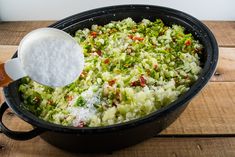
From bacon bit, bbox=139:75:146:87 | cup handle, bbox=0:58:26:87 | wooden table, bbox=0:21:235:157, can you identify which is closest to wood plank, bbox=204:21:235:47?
wooden table, bbox=0:21:235:157

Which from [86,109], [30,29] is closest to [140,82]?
[86,109]

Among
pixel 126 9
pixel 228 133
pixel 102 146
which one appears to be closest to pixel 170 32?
pixel 126 9

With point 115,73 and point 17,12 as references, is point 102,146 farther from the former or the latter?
point 17,12

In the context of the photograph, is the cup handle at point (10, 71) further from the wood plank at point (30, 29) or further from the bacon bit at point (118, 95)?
the wood plank at point (30, 29)

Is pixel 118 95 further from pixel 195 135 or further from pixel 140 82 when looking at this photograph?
pixel 195 135

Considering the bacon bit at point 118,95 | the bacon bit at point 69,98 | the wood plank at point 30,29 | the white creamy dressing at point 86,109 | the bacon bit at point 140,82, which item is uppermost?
the bacon bit at point 140,82

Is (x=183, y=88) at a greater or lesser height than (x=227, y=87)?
greater

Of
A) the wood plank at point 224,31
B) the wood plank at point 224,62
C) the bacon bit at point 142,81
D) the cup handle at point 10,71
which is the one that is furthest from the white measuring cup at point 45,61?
the wood plank at point 224,31

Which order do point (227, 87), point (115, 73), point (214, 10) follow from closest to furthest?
point (115, 73), point (227, 87), point (214, 10)
